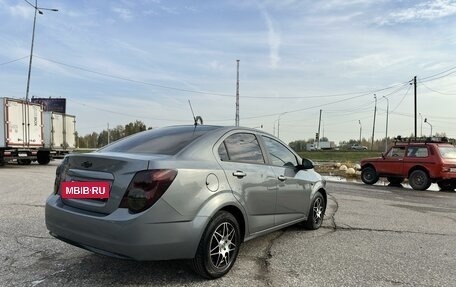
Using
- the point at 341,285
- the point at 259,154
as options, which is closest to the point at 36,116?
the point at 259,154

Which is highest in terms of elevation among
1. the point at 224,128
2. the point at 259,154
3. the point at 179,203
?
the point at 224,128

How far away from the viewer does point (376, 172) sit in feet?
55.2

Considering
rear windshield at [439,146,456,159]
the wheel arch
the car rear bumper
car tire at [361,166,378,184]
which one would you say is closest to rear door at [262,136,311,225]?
the wheel arch

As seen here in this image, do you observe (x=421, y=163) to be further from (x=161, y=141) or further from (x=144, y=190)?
(x=144, y=190)

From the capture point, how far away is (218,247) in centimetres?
425

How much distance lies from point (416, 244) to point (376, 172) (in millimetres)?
11449

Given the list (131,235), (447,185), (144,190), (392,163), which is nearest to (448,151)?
(447,185)

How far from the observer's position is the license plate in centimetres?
387

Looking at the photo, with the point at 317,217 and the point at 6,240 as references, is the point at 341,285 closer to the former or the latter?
the point at 317,217

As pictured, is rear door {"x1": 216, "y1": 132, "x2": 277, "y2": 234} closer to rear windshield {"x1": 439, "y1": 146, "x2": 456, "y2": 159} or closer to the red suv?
the red suv

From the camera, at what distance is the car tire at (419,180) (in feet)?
48.5

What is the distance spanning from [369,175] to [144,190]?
15.0 meters

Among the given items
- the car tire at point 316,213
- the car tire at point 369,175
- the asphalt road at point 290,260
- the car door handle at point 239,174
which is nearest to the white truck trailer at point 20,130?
the asphalt road at point 290,260

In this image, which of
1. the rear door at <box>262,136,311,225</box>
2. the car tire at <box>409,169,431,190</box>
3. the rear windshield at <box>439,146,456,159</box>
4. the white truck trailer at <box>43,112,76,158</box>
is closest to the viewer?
the rear door at <box>262,136,311,225</box>
